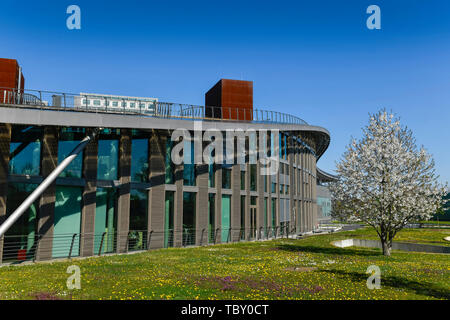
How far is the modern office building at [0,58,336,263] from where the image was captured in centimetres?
2116

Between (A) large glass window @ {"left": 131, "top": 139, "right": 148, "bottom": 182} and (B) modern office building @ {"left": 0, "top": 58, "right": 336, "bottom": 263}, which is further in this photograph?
(A) large glass window @ {"left": 131, "top": 139, "right": 148, "bottom": 182}

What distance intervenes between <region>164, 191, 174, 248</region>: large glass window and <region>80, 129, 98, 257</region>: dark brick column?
5920mm

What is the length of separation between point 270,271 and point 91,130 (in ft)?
43.1

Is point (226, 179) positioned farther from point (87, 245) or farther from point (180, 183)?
point (87, 245)

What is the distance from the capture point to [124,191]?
25.7 metres

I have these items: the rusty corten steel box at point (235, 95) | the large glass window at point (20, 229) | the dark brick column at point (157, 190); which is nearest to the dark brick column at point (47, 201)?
the large glass window at point (20, 229)

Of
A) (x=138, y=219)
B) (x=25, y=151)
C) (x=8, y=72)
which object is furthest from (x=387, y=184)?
(x=8, y=72)

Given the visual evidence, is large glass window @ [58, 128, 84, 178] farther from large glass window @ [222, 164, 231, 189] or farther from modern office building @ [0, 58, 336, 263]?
large glass window @ [222, 164, 231, 189]

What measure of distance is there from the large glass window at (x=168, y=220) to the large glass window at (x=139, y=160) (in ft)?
8.31

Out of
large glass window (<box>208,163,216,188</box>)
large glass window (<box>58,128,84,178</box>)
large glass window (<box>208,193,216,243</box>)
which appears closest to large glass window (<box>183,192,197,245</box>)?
large glass window (<box>208,193,216,243</box>)

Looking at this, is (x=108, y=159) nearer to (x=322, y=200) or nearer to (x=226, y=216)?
(x=226, y=216)

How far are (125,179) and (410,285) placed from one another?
712 inches

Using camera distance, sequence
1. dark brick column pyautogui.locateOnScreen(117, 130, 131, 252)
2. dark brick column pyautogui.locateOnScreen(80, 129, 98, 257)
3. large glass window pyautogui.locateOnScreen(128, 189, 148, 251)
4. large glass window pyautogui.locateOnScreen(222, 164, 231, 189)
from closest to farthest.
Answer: dark brick column pyautogui.locateOnScreen(80, 129, 98, 257) → dark brick column pyautogui.locateOnScreen(117, 130, 131, 252) → large glass window pyautogui.locateOnScreen(128, 189, 148, 251) → large glass window pyautogui.locateOnScreen(222, 164, 231, 189)
